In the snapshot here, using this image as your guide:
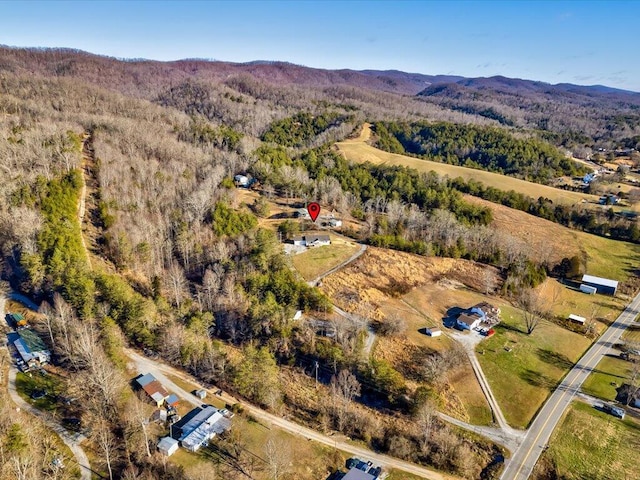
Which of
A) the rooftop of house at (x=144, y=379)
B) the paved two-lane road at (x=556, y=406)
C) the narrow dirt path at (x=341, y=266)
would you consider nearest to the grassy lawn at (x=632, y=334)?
the paved two-lane road at (x=556, y=406)

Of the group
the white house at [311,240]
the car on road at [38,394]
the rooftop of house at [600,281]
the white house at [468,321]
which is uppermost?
the white house at [311,240]

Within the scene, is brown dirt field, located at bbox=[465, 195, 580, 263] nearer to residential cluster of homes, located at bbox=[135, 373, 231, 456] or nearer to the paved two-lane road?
the paved two-lane road

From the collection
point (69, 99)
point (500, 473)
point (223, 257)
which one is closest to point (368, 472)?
point (500, 473)

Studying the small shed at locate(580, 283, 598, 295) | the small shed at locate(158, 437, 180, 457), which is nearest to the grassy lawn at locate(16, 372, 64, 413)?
the small shed at locate(158, 437, 180, 457)

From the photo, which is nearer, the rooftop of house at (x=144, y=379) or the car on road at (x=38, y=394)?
the car on road at (x=38, y=394)

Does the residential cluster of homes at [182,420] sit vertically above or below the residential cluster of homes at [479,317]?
below

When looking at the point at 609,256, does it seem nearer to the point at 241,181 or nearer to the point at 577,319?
the point at 577,319

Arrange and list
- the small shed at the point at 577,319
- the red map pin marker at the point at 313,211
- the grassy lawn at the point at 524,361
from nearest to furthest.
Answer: the grassy lawn at the point at 524,361, the small shed at the point at 577,319, the red map pin marker at the point at 313,211

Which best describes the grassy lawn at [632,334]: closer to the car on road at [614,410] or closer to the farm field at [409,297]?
the car on road at [614,410]

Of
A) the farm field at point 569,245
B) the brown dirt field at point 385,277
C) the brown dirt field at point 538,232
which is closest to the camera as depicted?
the brown dirt field at point 385,277
